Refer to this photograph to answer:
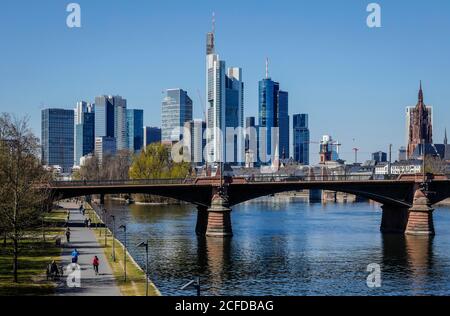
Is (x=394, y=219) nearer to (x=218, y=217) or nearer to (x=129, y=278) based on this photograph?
(x=218, y=217)

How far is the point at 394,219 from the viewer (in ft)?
373

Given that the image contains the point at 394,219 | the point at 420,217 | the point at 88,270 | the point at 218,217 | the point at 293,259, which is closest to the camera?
the point at 88,270

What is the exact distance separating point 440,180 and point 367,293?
61441mm

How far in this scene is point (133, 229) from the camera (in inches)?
4269

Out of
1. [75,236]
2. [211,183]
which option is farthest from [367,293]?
[211,183]

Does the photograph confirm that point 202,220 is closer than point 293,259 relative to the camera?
No

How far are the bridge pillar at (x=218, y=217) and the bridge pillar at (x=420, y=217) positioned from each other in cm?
2695

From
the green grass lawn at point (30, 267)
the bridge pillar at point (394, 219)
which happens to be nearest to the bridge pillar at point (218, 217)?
the green grass lawn at point (30, 267)

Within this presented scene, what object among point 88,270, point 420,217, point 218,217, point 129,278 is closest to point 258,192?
point 218,217

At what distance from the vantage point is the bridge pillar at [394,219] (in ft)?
367

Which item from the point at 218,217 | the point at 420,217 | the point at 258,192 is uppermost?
the point at 258,192

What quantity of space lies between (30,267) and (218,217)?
4565cm
